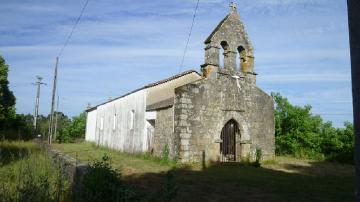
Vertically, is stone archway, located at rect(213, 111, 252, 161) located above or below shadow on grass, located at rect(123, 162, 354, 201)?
above

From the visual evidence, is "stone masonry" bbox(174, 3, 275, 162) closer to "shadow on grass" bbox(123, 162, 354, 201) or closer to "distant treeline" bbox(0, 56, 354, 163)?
"shadow on grass" bbox(123, 162, 354, 201)

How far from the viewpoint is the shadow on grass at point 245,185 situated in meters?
8.94

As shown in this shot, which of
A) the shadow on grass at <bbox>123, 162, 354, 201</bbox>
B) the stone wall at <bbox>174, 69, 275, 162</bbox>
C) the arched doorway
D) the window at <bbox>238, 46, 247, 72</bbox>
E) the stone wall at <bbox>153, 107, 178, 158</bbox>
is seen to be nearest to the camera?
the shadow on grass at <bbox>123, 162, 354, 201</bbox>

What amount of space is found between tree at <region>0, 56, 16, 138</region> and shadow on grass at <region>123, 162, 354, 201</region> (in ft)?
63.8

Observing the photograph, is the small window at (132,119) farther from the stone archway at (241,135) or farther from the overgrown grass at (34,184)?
the overgrown grass at (34,184)

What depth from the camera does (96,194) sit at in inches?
239

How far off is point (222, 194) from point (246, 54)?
10604mm

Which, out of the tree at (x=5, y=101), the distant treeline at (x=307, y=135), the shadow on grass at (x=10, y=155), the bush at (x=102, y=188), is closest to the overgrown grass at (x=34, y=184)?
the shadow on grass at (x=10, y=155)

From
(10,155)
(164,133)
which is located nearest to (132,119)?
(164,133)

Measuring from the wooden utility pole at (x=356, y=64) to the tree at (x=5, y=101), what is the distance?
27.9 m

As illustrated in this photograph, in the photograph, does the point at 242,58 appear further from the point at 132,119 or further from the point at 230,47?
the point at 132,119

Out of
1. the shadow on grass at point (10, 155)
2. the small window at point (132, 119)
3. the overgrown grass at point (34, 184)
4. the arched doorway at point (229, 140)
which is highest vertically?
the small window at point (132, 119)

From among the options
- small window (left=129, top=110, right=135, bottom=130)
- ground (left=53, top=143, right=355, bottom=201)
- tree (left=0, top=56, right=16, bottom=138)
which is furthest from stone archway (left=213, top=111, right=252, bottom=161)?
tree (left=0, top=56, right=16, bottom=138)

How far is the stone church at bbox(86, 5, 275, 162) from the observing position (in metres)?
15.7
